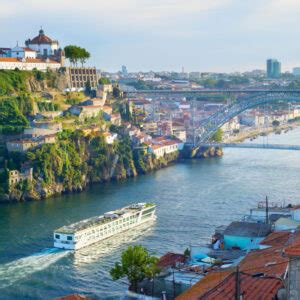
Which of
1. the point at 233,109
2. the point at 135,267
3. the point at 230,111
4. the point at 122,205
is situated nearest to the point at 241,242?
the point at 135,267

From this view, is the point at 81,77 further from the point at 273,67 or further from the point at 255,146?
the point at 273,67

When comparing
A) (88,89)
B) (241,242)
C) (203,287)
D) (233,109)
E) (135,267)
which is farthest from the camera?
(88,89)

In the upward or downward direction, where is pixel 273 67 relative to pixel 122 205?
upward

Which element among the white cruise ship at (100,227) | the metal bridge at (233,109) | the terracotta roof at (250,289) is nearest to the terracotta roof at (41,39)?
the metal bridge at (233,109)

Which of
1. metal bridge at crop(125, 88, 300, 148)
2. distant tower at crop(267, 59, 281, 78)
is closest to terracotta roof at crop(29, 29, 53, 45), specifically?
metal bridge at crop(125, 88, 300, 148)

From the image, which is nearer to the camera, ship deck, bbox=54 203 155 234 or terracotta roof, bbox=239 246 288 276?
terracotta roof, bbox=239 246 288 276

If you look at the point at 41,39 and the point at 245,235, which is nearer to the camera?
the point at 245,235

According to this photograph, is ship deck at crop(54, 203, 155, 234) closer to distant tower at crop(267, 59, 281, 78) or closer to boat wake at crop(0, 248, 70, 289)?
boat wake at crop(0, 248, 70, 289)

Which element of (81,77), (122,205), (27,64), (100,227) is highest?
(27,64)
